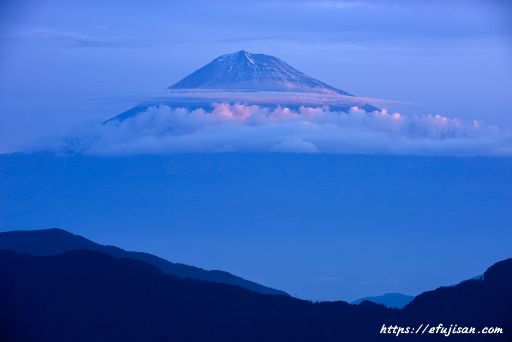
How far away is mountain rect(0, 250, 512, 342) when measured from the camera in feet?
264

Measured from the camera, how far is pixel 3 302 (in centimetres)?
8350

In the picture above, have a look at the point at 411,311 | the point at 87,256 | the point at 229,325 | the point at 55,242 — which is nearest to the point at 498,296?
the point at 411,311

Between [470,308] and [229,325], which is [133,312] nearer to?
[229,325]

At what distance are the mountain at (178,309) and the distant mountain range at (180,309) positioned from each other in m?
0.09

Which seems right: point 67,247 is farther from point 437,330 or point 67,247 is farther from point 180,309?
point 437,330

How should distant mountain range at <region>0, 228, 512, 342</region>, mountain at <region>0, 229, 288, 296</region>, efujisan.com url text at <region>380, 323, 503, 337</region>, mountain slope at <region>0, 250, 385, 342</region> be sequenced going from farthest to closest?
mountain at <region>0, 229, 288, 296</region> → mountain slope at <region>0, 250, 385, 342</region> → distant mountain range at <region>0, 228, 512, 342</region> → efujisan.com url text at <region>380, 323, 503, 337</region>

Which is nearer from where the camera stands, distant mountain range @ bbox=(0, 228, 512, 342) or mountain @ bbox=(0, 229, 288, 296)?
distant mountain range @ bbox=(0, 228, 512, 342)

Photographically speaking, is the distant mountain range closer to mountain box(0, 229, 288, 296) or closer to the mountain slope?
the mountain slope

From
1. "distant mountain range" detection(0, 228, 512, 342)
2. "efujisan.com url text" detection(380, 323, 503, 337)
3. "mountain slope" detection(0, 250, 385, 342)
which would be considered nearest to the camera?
"efujisan.com url text" detection(380, 323, 503, 337)

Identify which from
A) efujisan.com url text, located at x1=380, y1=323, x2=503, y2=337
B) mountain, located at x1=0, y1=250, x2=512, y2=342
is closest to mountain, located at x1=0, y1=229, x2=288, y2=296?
mountain, located at x1=0, y1=250, x2=512, y2=342

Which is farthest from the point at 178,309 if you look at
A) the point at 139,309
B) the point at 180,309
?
the point at 139,309

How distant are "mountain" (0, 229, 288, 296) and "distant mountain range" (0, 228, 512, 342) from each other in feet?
34.5

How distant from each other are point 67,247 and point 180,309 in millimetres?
21201

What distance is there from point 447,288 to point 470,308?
188 inches
